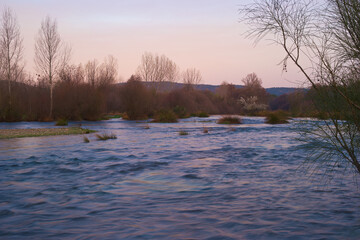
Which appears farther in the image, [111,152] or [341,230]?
[111,152]

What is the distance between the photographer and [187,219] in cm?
532

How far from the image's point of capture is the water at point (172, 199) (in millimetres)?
4867

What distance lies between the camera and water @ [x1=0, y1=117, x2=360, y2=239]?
4.87m

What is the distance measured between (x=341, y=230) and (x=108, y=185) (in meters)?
4.82

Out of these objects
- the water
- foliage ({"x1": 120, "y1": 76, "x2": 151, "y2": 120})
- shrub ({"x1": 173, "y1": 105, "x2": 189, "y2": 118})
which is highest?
foliage ({"x1": 120, "y1": 76, "x2": 151, "y2": 120})

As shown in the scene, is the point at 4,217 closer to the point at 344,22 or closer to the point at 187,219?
the point at 187,219

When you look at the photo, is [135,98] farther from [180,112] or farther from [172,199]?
[172,199]

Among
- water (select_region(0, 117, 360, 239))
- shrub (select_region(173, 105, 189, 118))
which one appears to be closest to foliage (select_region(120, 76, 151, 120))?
shrub (select_region(173, 105, 189, 118))

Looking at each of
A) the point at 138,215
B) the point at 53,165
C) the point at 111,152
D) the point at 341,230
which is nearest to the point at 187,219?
the point at 138,215

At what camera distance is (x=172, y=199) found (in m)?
6.51

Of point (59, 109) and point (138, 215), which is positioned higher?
point (59, 109)

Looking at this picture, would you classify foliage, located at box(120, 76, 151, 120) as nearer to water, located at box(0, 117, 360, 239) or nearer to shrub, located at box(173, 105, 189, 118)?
shrub, located at box(173, 105, 189, 118)

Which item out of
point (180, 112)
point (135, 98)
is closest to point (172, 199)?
point (135, 98)

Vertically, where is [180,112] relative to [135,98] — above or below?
below
